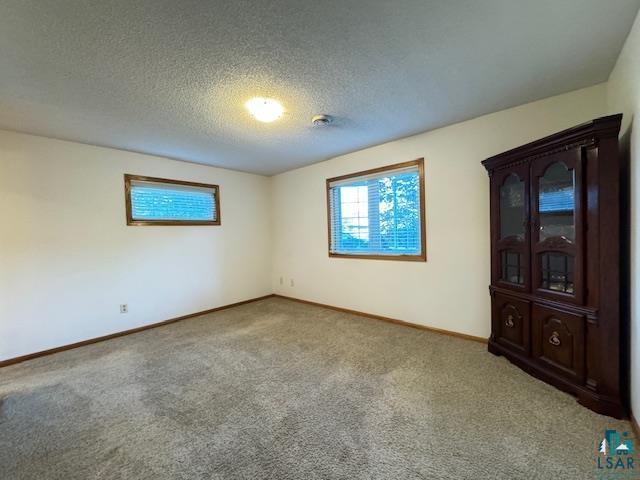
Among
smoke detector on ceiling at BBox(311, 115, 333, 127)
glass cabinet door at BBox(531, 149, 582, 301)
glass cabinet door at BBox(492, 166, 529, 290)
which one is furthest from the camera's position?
smoke detector on ceiling at BBox(311, 115, 333, 127)

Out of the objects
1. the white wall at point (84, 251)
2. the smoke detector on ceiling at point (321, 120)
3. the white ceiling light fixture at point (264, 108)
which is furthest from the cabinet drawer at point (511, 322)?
the white wall at point (84, 251)

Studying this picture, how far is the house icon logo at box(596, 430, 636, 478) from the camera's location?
1311 mm

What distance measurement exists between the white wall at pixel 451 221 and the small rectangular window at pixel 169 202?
188cm

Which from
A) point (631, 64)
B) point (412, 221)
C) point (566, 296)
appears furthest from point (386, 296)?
point (631, 64)

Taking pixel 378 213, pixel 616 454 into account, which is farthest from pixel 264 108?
pixel 616 454

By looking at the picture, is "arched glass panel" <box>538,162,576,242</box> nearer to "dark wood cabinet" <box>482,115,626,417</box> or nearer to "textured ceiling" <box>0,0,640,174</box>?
"dark wood cabinet" <box>482,115,626,417</box>

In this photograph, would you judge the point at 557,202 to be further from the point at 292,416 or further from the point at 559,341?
the point at 292,416

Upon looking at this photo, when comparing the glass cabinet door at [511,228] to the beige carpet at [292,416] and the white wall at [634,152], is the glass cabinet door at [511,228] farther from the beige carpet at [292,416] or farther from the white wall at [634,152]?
the beige carpet at [292,416]

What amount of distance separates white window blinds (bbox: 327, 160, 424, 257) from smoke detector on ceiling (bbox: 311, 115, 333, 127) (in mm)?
1174

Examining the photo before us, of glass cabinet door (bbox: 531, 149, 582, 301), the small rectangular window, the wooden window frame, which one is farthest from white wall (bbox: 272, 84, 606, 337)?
the small rectangular window

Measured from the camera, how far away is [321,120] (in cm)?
264

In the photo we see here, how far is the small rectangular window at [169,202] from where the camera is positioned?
11.7 feet

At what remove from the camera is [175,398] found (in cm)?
203

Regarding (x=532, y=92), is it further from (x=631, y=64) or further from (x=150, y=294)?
(x=150, y=294)
